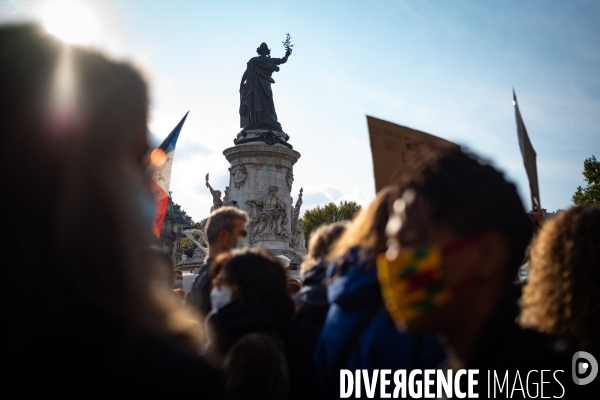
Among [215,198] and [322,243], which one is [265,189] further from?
[322,243]

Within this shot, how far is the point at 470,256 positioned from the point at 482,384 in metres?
0.41

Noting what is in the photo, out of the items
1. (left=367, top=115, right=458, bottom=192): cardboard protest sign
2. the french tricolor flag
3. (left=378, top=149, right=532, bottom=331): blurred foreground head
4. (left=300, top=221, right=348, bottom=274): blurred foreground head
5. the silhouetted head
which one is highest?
the silhouetted head

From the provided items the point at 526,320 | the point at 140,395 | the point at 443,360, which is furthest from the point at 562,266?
the point at 140,395

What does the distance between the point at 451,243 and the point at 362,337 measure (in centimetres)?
117

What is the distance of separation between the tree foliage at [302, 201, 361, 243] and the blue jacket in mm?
62574

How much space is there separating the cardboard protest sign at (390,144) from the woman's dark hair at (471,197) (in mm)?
2270

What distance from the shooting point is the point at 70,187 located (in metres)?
1.21

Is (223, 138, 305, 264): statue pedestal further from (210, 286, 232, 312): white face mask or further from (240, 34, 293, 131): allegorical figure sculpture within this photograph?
(210, 286, 232, 312): white face mask

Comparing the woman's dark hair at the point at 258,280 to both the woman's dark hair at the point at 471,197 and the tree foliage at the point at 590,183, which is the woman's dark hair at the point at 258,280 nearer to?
the woman's dark hair at the point at 471,197

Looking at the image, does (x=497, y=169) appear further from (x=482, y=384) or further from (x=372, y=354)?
(x=372, y=354)

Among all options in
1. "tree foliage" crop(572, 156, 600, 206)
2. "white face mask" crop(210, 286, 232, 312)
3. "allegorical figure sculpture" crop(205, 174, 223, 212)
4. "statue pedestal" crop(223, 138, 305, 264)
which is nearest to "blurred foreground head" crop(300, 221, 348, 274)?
"white face mask" crop(210, 286, 232, 312)

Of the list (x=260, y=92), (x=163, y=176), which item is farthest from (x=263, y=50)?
(x=163, y=176)

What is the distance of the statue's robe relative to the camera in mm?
27844

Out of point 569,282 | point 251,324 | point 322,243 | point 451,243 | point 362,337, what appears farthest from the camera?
point 322,243
